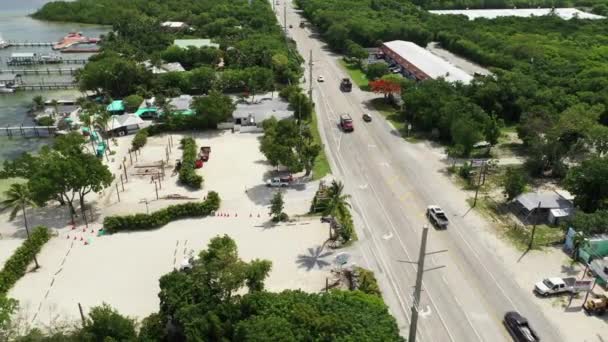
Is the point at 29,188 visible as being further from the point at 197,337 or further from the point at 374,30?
the point at 374,30

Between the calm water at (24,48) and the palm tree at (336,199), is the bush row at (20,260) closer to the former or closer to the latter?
the palm tree at (336,199)

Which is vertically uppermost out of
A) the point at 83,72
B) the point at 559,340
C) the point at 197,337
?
the point at 83,72

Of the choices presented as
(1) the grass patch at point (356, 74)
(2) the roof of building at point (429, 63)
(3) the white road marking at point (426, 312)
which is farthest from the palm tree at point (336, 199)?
(1) the grass patch at point (356, 74)

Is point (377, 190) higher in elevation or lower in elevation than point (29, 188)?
lower

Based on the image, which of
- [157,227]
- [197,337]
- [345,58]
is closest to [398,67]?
[345,58]

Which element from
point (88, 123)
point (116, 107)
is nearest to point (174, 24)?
point (116, 107)

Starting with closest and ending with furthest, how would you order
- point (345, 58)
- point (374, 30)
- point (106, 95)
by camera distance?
1. point (106, 95)
2. point (345, 58)
3. point (374, 30)

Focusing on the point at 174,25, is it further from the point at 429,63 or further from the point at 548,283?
the point at 548,283
